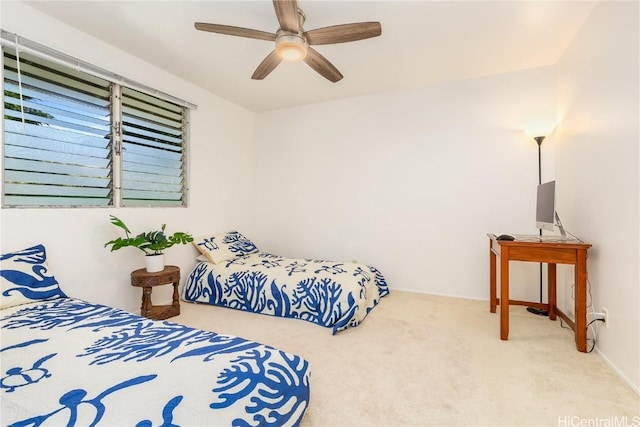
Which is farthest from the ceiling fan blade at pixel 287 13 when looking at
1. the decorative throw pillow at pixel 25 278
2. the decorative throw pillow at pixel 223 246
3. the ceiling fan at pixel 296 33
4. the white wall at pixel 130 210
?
the decorative throw pillow at pixel 223 246

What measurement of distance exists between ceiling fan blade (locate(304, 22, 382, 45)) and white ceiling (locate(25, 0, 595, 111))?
9.4 inches

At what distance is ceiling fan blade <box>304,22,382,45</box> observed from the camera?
1.85 m

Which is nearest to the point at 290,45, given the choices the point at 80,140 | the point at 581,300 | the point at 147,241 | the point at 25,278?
the point at 80,140

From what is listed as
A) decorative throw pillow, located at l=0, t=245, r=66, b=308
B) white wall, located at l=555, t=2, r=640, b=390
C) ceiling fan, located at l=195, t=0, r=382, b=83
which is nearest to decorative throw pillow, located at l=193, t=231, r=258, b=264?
decorative throw pillow, located at l=0, t=245, r=66, b=308

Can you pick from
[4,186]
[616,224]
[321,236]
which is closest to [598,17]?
[616,224]

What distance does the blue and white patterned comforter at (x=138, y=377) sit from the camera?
885 mm

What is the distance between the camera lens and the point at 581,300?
77.7 inches

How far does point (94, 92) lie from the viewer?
246 centimetres

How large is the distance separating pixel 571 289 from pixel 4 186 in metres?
4.30

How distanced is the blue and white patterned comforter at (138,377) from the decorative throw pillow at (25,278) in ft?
0.84

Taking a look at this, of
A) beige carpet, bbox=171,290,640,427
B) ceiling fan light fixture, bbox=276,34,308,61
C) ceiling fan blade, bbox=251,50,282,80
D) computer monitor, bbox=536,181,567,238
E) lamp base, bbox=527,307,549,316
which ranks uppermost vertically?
ceiling fan blade, bbox=251,50,282,80

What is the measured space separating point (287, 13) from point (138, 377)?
1.93 meters

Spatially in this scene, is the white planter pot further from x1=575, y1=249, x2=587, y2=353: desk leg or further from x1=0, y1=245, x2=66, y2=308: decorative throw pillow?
x1=575, y1=249, x2=587, y2=353: desk leg

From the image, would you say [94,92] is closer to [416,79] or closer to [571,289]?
[416,79]
